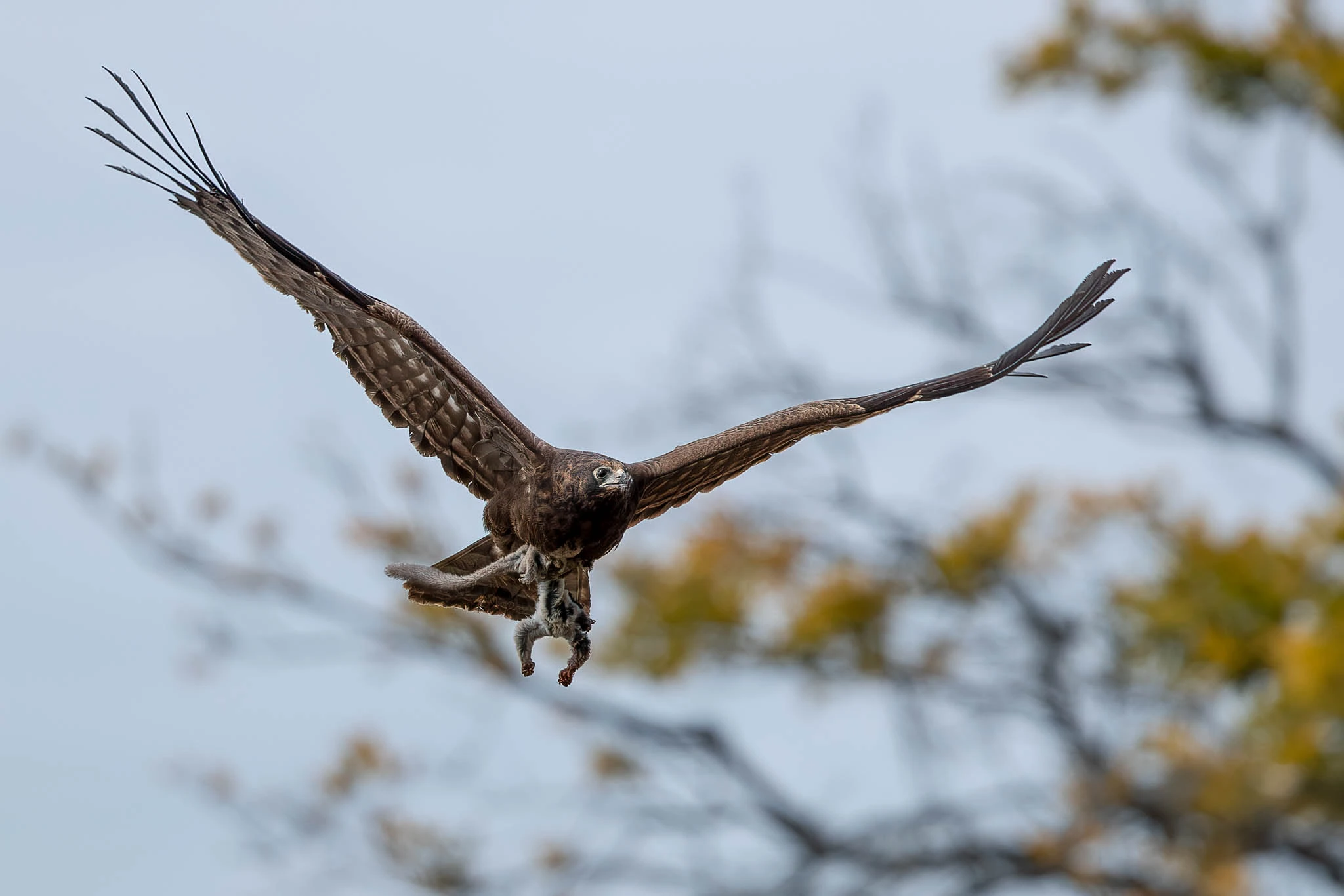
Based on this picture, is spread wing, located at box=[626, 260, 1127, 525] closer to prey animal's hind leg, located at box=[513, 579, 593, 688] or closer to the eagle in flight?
the eagle in flight

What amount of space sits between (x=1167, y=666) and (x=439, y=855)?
809cm

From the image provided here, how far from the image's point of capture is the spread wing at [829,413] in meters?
3.79

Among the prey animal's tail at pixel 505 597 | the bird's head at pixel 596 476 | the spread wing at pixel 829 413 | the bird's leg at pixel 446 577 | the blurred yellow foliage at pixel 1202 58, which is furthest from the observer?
the blurred yellow foliage at pixel 1202 58

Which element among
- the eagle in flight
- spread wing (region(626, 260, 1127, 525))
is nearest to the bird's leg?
the eagle in flight

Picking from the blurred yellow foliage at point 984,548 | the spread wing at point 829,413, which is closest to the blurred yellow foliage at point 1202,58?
the blurred yellow foliage at point 984,548

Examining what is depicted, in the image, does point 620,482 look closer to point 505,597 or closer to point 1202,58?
point 505,597

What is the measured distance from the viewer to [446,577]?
8.88ft

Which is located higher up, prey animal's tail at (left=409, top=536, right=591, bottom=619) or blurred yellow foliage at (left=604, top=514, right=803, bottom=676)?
blurred yellow foliage at (left=604, top=514, right=803, bottom=676)

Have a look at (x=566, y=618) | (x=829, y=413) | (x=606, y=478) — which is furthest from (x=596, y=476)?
(x=829, y=413)

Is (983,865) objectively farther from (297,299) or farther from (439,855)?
(297,299)

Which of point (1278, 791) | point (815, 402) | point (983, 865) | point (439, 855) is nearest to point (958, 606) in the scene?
point (983, 865)

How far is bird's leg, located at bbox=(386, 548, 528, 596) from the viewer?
2682 mm

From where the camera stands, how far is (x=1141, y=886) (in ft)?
53.0

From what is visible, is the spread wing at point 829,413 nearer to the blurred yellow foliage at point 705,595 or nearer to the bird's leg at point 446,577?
the bird's leg at point 446,577
